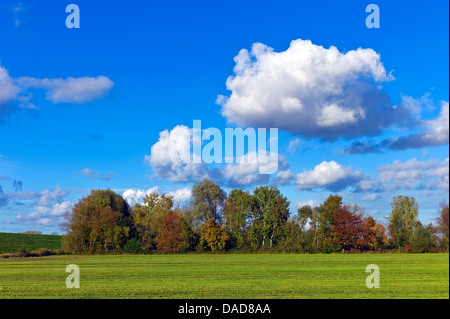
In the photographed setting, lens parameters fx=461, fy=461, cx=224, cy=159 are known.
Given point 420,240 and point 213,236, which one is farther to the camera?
point 213,236

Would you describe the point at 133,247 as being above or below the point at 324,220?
below

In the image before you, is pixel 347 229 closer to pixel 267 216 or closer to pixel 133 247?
pixel 267 216

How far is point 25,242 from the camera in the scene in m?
97.4

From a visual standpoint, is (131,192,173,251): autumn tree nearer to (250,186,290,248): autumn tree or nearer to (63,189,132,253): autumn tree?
(63,189,132,253): autumn tree

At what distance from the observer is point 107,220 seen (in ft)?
251

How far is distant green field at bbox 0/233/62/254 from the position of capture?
288 feet

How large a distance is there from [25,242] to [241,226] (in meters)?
49.7

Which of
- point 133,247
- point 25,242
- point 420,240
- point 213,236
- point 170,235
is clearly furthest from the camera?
point 25,242

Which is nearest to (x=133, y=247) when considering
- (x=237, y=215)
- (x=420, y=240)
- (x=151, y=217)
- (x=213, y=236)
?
(x=151, y=217)

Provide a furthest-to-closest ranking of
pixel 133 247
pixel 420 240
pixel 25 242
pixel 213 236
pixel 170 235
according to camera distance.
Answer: pixel 25 242 < pixel 133 247 < pixel 170 235 < pixel 213 236 < pixel 420 240

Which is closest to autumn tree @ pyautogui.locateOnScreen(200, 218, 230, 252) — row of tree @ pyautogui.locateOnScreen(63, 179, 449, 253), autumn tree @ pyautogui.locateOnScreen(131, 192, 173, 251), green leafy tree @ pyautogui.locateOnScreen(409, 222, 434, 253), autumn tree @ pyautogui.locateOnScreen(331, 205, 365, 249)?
row of tree @ pyautogui.locateOnScreen(63, 179, 449, 253)
